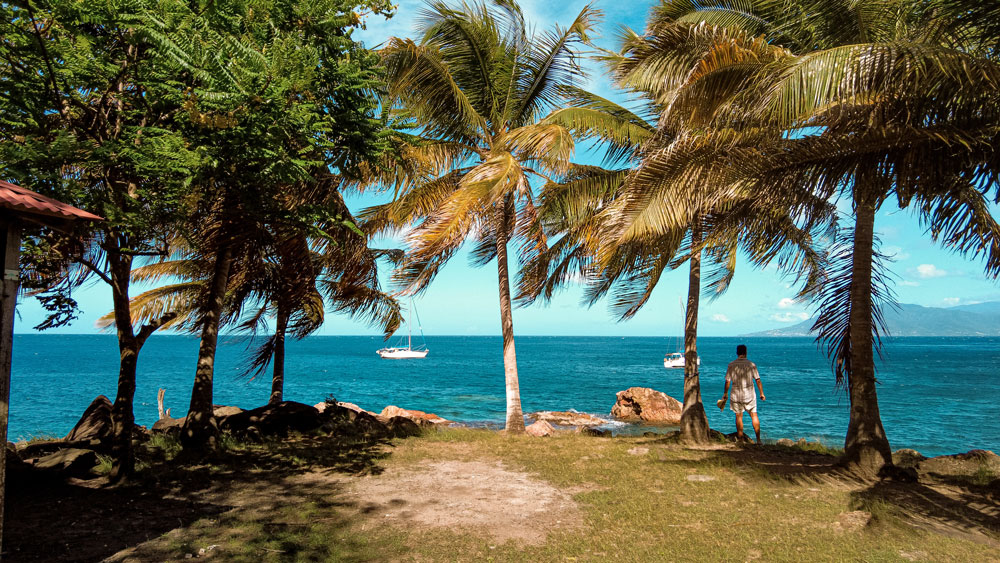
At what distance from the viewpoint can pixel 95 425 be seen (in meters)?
10.5

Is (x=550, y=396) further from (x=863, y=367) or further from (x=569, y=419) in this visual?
(x=863, y=367)

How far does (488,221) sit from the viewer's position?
40.0ft

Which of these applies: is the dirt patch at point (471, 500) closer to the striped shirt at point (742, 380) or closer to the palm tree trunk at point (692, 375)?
the palm tree trunk at point (692, 375)

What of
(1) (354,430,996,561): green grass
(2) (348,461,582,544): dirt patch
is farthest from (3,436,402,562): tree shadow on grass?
(1) (354,430,996,561): green grass

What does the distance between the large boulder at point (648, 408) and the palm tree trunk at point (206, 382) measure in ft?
63.2

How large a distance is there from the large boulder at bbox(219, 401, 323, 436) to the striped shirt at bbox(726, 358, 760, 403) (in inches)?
356

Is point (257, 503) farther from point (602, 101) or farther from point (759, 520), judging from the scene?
point (602, 101)

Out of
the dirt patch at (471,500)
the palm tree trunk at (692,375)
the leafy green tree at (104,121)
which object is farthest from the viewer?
the palm tree trunk at (692,375)

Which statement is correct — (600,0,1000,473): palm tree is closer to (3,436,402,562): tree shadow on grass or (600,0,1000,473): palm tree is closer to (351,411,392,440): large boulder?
Result: (3,436,402,562): tree shadow on grass

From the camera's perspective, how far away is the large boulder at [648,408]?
24547 millimetres

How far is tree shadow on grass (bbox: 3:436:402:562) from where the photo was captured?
5.18m

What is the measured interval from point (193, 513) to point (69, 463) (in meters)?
2.70

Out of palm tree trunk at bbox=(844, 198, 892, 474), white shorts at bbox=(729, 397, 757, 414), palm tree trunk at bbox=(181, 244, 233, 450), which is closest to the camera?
palm tree trunk at bbox=(844, 198, 892, 474)

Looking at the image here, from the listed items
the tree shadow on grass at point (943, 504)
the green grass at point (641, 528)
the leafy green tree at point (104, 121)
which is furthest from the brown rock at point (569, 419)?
the leafy green tree at point (104, 121)
